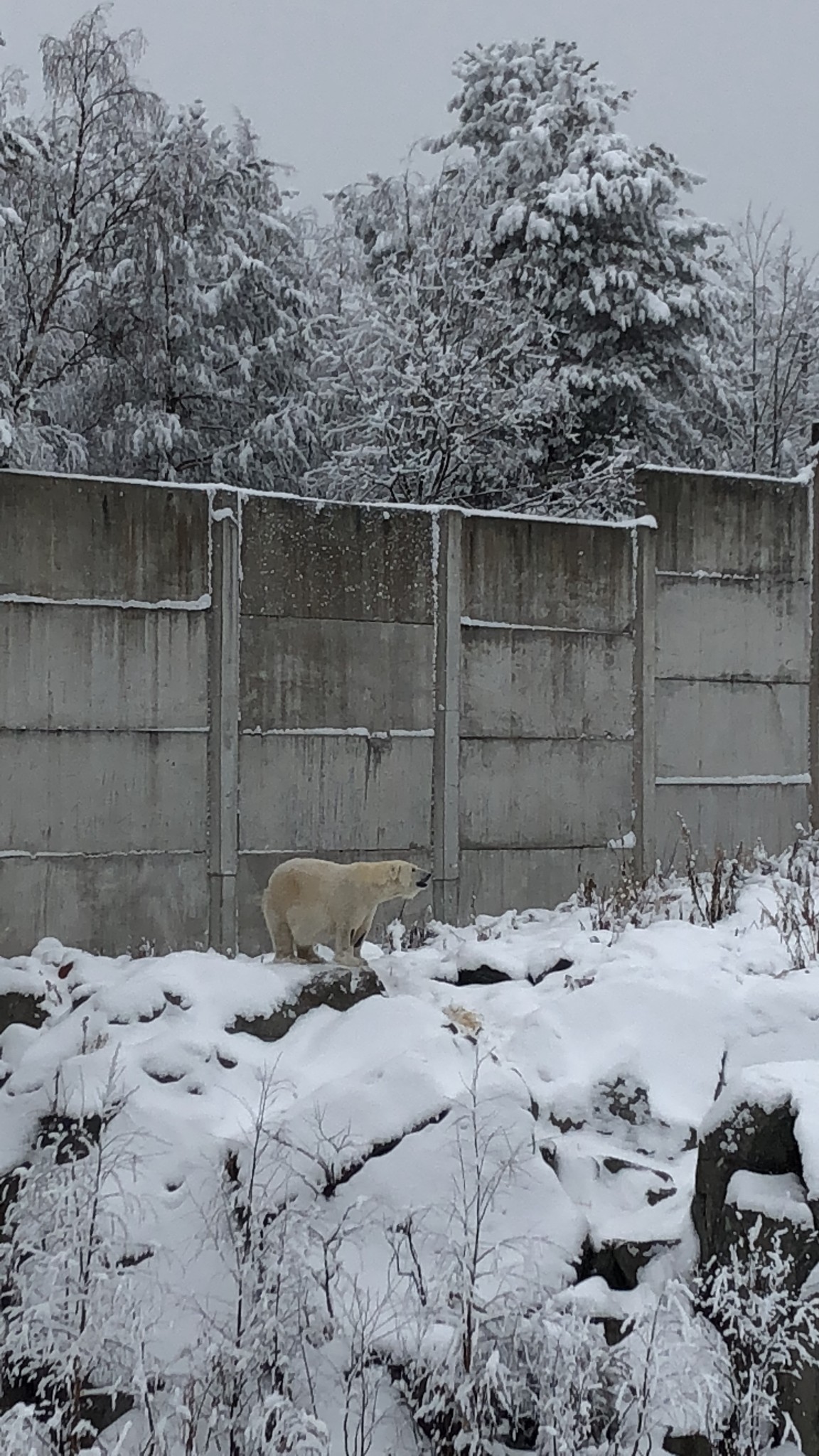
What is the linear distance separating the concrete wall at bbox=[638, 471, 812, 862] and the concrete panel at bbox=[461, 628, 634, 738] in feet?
0.91

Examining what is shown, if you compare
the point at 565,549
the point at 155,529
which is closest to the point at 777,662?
the point at 565,549

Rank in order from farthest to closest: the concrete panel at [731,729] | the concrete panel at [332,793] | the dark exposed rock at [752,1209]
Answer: the concrete panel at [731,729] < the concrete panel at [332,793] < the dark exposed rock at [752,1209]

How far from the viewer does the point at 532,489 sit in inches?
464

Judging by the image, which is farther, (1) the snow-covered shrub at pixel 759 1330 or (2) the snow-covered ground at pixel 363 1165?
(2) the snow-covered ground at pixel 363 1165

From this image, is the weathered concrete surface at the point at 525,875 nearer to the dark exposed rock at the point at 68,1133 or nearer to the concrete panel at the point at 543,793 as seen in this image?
the concrete panel at the point at 543,793

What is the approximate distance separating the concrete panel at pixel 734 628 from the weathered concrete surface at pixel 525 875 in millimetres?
1218

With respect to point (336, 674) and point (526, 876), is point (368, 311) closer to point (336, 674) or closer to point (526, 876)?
point (336, 674)

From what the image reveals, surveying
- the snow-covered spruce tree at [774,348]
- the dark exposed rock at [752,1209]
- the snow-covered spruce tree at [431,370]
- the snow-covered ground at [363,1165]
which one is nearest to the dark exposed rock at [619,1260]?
the snow-covered ground at [363,1165]

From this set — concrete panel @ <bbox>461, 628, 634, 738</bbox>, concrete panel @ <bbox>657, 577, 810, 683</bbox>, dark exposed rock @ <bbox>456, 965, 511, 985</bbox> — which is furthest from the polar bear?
concrete panel @ <bbox>657, 577, 810, 683</bbox>

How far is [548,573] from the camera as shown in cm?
750

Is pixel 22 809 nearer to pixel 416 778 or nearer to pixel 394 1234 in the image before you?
pixel 416 778

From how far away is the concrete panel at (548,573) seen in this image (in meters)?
7.37

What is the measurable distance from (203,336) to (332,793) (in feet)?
22.6

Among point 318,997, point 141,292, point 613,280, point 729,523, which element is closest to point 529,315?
point 613,280
